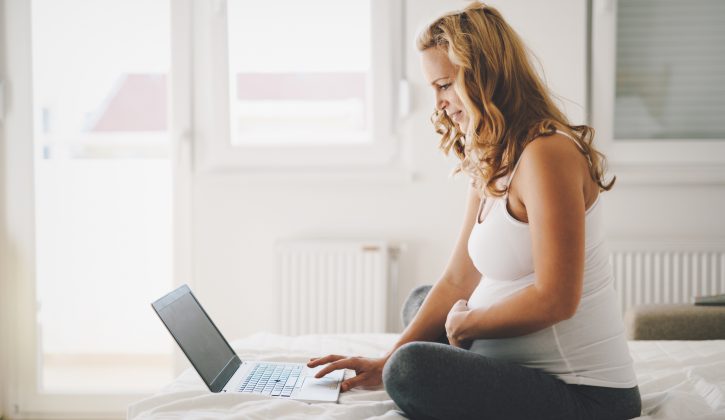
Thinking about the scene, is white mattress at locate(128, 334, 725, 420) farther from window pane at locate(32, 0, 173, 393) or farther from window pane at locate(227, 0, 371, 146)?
window pane at locate(32, 0, 173, 393)

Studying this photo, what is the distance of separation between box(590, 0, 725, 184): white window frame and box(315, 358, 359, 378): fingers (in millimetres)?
1644

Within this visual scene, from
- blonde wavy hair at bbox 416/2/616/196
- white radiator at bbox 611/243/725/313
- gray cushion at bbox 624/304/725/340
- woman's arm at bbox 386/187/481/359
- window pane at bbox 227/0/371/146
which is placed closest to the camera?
blonde wavy hair at bbox 416/2/616/196

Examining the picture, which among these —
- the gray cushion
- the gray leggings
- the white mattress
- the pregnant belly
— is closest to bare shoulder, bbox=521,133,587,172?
the pregnant belly

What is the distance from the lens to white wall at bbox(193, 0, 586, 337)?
2.57 metres

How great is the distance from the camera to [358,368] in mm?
1354

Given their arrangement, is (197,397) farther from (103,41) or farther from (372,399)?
(103,41)

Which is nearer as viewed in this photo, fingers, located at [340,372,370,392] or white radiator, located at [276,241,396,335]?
fingers, located at [340,372,370,392]

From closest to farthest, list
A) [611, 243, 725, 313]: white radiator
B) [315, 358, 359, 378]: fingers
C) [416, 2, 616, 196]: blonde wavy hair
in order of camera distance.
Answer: [416, 2, 616, 196]: blonde wavy hair < [315, 358, 359, 378]: fingers < [611, 243, 725, 313]: white radiator

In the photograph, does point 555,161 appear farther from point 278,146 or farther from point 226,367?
point 278,146

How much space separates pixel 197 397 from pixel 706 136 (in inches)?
89.5

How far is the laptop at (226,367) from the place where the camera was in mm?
1284

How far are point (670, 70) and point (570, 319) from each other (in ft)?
5.96

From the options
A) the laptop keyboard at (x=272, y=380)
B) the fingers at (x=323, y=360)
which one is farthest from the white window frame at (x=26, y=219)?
the fingers at (x=323, y=360)

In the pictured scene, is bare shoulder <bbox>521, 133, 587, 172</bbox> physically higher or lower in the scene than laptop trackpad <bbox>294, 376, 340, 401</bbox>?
higher
